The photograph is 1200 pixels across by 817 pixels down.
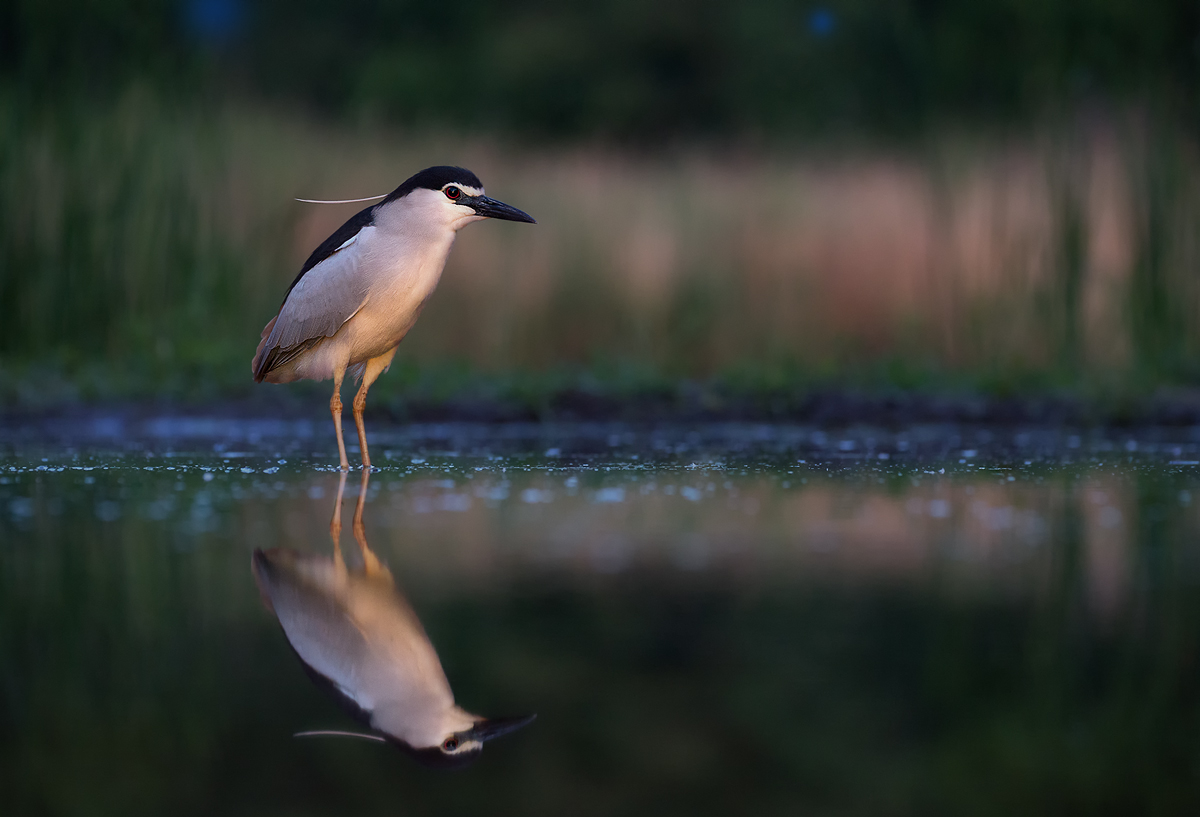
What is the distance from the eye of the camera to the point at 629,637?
264 cm

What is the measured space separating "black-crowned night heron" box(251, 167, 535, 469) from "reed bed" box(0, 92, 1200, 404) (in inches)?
63.7

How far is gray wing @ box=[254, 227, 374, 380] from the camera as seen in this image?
17.6ft

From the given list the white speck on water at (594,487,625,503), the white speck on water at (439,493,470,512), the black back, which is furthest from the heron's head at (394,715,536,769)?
the black back

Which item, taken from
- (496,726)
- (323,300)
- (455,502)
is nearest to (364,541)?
(455,502)

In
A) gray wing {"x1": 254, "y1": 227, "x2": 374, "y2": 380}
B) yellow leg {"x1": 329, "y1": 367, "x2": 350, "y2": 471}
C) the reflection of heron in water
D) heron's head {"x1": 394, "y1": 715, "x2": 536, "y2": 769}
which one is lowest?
heron's head {"x1": 394, "y1": 715, "x2": 536, "y2": 769}

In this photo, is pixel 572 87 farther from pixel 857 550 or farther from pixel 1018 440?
pixel 857 550

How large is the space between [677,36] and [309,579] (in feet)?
87.7

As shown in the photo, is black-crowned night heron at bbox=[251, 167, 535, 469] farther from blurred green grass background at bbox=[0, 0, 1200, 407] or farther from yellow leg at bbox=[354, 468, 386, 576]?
blurred green grass background at bbox=[0, 0, 1200, 407]

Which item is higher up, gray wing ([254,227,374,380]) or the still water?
gray wing ([254,227,374,380])

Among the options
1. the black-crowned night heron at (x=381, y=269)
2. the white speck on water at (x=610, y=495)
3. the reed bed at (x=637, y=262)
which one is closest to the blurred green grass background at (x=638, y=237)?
the reed bed at (x=637, y=262)

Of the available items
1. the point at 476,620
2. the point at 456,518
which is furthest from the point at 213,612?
the point at 456,518

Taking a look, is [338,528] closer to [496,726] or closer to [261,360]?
[496,726]

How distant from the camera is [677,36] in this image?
28.5m

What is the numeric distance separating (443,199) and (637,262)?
4494mm
